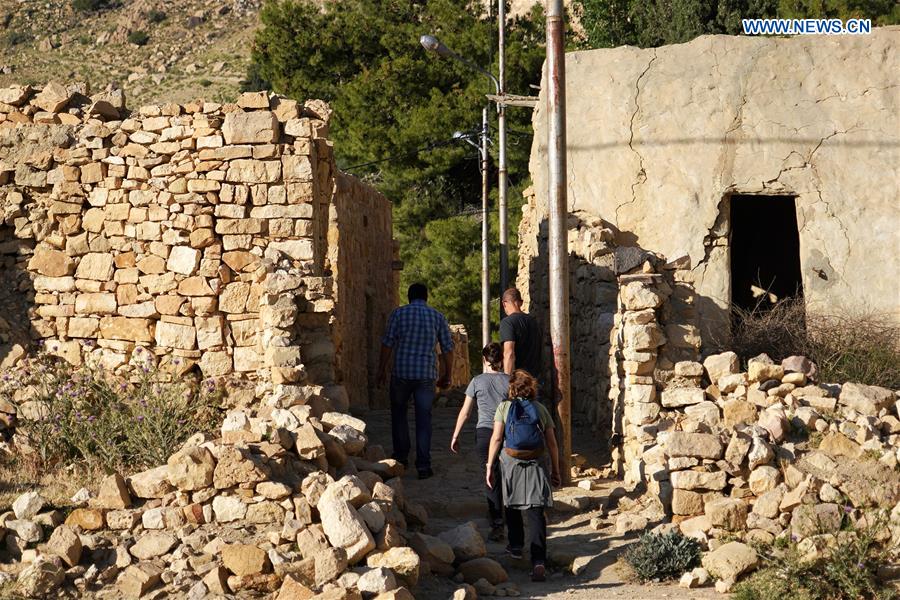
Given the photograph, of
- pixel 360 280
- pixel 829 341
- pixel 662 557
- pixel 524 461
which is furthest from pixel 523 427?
pixel 360 280

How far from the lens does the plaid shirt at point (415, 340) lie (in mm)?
9273

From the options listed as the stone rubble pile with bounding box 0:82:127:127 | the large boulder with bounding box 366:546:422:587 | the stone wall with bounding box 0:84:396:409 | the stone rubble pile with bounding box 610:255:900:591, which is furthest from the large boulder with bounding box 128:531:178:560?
the stone rubble pile with bounding box 0:82:127:127

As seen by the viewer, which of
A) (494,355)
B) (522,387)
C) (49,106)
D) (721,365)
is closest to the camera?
(522,387)

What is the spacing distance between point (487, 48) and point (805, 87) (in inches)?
468

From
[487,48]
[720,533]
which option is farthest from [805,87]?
[487,48]

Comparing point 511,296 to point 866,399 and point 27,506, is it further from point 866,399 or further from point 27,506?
point 27,506

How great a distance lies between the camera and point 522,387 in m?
7.08

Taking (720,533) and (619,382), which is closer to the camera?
(720,533)

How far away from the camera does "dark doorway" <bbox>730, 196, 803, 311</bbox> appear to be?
13.6 meters

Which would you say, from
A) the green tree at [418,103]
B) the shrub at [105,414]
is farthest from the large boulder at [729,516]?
the green tree at [418,103]

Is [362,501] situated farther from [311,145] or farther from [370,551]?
[311,145]

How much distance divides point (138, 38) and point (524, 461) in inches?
1552

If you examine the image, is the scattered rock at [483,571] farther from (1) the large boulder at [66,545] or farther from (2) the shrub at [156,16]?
(2) the shrub at [156,16]

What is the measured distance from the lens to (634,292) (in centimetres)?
878
